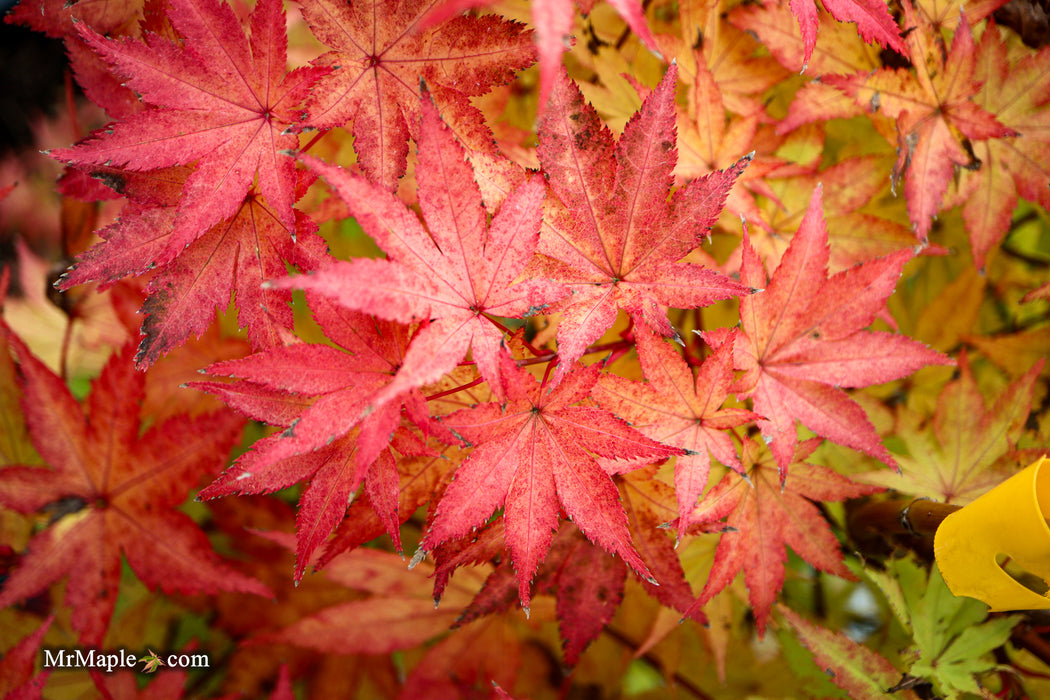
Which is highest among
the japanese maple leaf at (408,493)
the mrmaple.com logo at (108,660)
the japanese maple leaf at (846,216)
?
the japanese maple leaf at (846,216)

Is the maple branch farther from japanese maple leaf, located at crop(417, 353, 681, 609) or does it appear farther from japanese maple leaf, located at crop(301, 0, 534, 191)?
japanese maple leaf, located at crop(301, 0, 534, 191)

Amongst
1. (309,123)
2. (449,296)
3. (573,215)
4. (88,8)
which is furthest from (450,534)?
(88,8)

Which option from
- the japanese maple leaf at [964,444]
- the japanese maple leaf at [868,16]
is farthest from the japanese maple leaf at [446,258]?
the japanese maple leaf at [964,444]

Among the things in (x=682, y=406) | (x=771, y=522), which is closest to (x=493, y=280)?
(x=682, y=406)

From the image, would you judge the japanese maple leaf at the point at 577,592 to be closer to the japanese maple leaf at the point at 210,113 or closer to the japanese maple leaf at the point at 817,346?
the japanese maple leaf at the point at 817,346

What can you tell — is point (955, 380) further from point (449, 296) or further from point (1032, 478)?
point (449, 296)

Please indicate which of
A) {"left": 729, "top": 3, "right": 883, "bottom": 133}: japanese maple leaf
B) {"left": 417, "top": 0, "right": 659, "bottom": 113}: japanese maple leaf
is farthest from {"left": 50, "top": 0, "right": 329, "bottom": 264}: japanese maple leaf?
{"left": 729, "top": 3, "right": 883, "bottom": 133}: japanese maple leaf

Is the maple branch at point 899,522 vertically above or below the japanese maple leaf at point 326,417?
below
